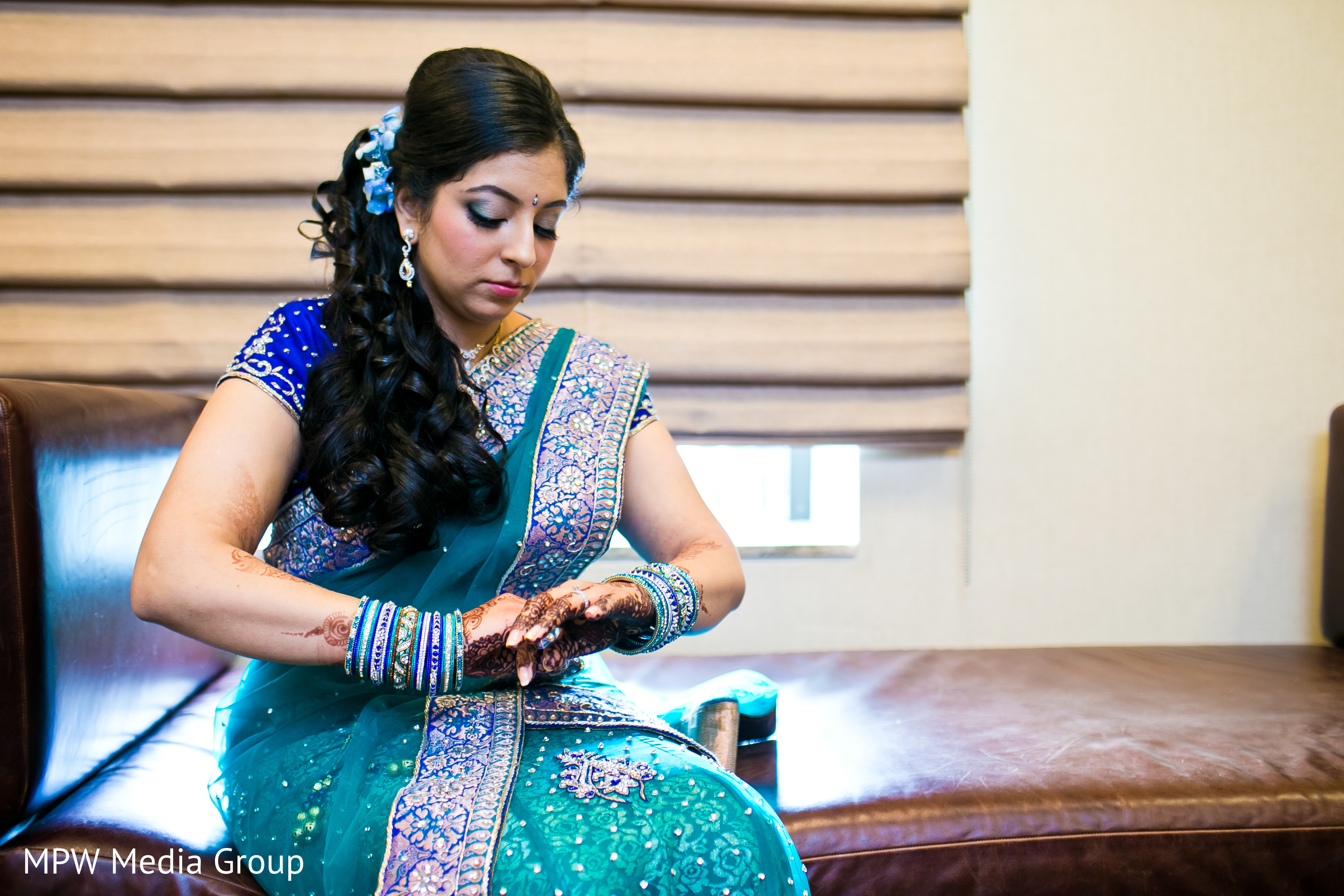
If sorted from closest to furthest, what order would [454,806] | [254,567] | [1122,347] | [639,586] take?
[454,806] → [254,567] → [639,586] → [1122,347]

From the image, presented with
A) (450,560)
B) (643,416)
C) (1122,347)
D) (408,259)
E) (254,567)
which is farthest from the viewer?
(1122,347)

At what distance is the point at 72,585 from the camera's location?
135 cm

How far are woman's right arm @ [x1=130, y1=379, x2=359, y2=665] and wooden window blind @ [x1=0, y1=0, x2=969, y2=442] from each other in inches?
45.6

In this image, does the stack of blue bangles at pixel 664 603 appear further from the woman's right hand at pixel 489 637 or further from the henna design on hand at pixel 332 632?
the henna design on hand at pixel 332 632

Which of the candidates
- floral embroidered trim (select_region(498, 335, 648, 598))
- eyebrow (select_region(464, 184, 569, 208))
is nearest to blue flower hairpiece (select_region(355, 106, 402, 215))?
eyebrow (select_region(464, 184, 569, 208))

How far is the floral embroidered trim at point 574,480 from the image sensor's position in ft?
4.67

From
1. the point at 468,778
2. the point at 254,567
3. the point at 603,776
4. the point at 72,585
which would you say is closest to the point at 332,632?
the point at 254,567

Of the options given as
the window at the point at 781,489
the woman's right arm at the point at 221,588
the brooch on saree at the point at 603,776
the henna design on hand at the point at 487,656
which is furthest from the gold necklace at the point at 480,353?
the window at the point at 781,489

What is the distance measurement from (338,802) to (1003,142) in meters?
2.22

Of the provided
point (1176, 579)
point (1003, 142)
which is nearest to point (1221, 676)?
point (1176, 579)

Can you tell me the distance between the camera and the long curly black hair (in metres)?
1.35

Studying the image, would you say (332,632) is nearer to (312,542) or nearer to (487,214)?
(312,542)

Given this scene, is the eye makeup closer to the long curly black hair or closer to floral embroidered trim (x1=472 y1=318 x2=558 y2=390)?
the long curly black hair

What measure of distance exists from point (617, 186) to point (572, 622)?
1.39 m
